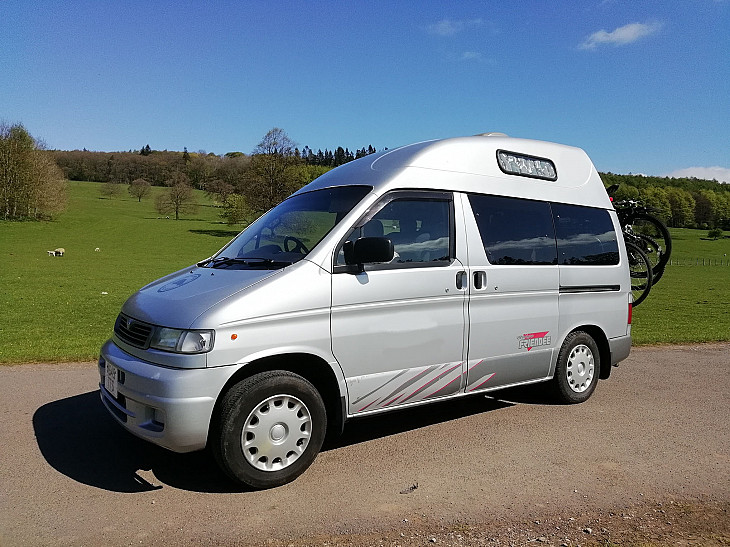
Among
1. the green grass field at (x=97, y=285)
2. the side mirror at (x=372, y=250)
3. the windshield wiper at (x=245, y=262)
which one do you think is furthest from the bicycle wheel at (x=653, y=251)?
the windshield wiper at (x=245, y=262)

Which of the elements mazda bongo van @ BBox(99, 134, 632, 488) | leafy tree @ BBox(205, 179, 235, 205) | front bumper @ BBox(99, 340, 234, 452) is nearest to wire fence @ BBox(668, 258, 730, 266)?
leafy tree @ BBox(205, 179, 235, 205)

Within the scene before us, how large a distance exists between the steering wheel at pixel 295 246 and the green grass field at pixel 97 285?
16.3 feet

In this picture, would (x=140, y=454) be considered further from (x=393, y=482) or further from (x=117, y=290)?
(x=117, y=290)

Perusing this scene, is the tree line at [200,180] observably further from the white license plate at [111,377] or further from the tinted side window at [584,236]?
the white license plate at [111,377]

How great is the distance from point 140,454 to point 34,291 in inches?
A: 636

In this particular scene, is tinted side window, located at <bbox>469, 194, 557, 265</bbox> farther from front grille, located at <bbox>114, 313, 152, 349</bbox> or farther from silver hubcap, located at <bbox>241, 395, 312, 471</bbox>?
front grille, located at <bbox>114, 313, 152, 349</bbox>

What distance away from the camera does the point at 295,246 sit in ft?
14.9

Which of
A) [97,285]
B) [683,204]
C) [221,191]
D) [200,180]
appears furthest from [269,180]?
[683,204]

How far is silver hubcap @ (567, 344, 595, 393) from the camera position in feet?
20.4

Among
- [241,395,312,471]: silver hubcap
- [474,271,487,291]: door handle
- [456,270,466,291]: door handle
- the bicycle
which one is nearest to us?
[241,395,312,471]: silver hubcap

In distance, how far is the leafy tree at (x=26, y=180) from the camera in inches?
2256

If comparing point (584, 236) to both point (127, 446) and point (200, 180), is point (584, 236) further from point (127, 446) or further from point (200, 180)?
point (200, 180)

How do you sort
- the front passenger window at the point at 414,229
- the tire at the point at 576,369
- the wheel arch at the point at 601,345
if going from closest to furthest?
the front passenger window at the point at 414,229, the tire at the point at 576,369, the wheel arch at the point at 601,345

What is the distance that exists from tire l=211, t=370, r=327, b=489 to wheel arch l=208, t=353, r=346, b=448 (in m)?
0.10
